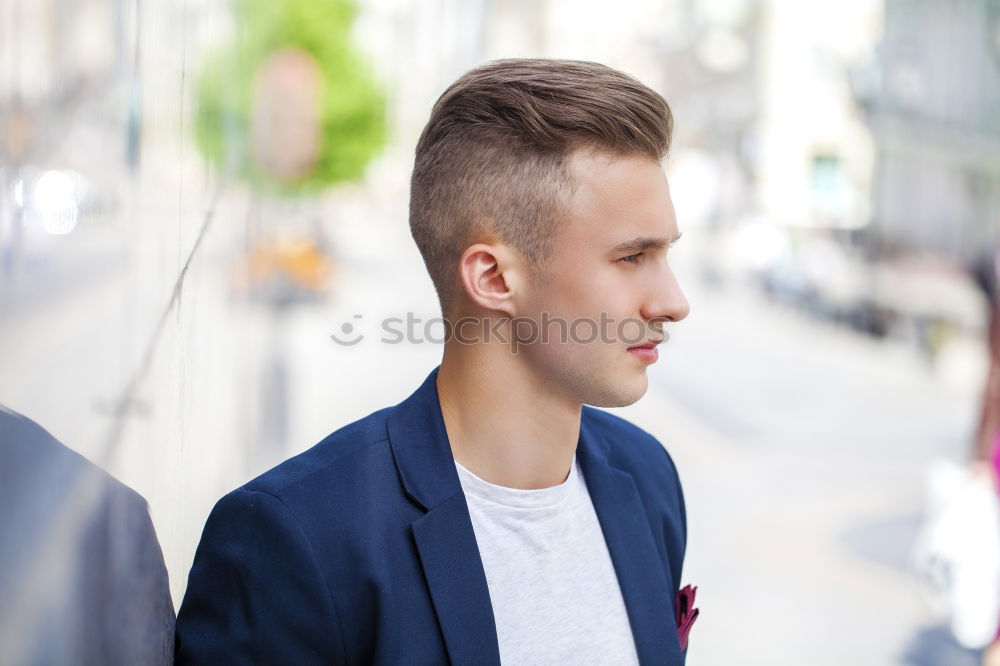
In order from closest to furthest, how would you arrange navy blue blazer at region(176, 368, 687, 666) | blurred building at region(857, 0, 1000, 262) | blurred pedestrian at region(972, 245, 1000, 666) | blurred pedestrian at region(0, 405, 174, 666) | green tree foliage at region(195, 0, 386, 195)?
blurred pedestrian at region(0, 405, 174, 666)
navy blue blazer at region(176, 368, 687, 666)
blurred pedestrian at region(972, 245, 1000, 666)
blurred building at region(857, 0, 1000, 262)
green tree foliage at region(195, 0, 386, 195)

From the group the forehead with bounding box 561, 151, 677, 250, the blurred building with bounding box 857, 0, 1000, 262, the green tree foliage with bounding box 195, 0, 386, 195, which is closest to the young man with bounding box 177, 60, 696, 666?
the forehead with bounding box 561, 151, 677, 250

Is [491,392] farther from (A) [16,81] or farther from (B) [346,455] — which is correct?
(A) [16,81]

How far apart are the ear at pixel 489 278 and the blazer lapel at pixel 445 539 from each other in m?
0.17

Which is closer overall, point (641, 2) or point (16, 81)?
point (16, 81)

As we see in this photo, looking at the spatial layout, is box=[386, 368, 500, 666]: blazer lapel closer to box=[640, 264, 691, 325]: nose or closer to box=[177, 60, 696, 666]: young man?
box=[177, 60, 696, 666]: young man

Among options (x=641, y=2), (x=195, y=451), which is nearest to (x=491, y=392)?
(x=195, y=451)

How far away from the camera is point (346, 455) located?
1269 mm

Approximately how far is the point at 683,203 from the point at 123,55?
26.7 meters

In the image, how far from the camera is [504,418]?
54.0 inches

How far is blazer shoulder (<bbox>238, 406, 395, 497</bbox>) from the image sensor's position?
1192 millimetres

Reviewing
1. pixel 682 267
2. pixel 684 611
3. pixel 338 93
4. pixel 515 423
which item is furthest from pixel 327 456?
pixel 338 93

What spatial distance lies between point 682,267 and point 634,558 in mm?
27515

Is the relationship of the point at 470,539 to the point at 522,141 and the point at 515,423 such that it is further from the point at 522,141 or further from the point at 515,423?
the point at 522,141

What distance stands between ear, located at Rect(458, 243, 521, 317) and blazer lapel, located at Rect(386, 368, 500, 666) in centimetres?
17
